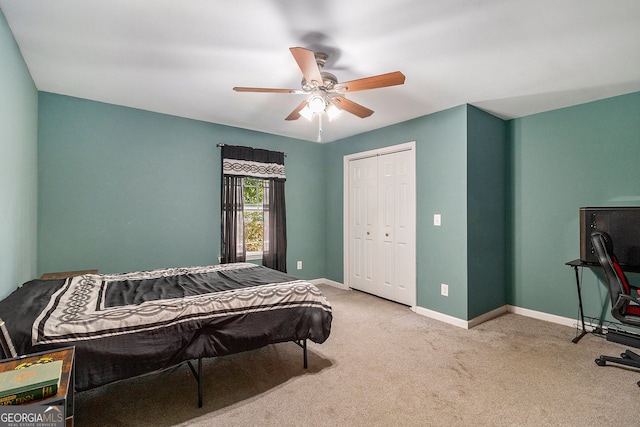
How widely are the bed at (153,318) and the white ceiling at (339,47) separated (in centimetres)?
176

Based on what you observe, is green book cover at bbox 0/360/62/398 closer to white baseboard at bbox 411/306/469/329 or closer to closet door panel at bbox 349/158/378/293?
white baseboard at bbox 411/306/469/329

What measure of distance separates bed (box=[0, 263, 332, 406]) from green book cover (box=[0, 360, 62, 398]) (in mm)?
388

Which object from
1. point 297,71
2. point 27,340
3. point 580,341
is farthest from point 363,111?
point 580,341

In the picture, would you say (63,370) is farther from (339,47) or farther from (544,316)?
(544,316)

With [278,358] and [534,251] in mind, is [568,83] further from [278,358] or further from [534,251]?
[278,358]

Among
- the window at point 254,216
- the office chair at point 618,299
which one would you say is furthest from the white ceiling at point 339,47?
the office chair at point 618,299

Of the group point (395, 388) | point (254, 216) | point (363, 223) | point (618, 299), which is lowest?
point (395, 388)

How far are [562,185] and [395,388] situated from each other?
2.97m

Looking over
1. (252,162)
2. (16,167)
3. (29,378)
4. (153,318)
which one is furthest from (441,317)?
(16,167)

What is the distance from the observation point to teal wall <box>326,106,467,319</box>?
3.35 metres

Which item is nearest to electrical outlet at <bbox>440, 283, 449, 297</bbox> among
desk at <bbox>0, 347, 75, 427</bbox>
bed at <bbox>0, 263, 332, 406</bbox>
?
bed at <bbox>0, 263, 332, 406</bbox>

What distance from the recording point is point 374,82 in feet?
6.89

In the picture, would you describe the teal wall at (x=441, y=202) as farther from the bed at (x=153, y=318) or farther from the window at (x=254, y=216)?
the window at (x=254, y=216)

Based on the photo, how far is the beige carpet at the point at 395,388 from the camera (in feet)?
6.02
